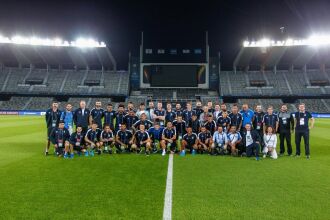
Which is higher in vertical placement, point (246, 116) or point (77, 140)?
point (246, 116)

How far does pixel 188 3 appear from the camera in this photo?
27.8 metres

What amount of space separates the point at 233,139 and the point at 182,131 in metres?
2.06

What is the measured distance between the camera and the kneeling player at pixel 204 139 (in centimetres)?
1066

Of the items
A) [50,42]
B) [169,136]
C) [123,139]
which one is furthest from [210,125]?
[50,42]

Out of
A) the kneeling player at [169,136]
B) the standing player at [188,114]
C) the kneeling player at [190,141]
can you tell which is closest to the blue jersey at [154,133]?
the kneeling player at [169,136]

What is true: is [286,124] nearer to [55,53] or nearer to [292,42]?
[292,42]

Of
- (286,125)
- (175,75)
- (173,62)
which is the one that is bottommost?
(286,125)

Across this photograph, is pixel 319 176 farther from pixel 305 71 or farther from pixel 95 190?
pixel 305 71

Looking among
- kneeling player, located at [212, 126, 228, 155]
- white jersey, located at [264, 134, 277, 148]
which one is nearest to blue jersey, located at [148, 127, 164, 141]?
kneeling player, located at [212, 126, 228, 155]

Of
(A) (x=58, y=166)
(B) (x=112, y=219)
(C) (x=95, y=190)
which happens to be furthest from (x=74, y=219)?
(A) (x=58, y=166)

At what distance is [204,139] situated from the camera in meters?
10.8

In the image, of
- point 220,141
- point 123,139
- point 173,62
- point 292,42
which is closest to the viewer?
point 220,141

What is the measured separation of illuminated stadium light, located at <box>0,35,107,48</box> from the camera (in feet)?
138

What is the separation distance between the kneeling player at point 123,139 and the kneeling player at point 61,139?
1.73 meters
